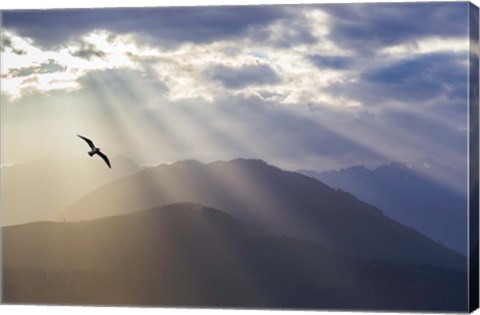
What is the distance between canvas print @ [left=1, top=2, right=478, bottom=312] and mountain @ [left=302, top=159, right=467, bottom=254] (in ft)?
0.06

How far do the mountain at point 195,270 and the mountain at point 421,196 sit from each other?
0.44m

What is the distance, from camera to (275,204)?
1731 centimetres

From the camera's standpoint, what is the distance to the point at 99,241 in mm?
17750

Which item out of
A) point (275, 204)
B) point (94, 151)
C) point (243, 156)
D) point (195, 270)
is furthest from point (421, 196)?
point (94, 151)

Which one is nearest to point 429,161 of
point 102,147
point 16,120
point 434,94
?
point 434,94

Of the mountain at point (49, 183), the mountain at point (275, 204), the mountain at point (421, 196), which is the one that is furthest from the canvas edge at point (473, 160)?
the mountain at point (49, 183)

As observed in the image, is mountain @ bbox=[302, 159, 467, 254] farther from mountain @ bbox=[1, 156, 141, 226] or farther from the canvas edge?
mountain @ bbox=[1, 156, 141, 226]

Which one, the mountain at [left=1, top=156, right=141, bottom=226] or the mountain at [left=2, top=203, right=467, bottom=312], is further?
the mountain at [left=1, top=156, right=141, bottom=226]

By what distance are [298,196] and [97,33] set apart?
120 inches

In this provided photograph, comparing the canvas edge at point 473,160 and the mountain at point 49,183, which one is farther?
the mountain at point 49,183

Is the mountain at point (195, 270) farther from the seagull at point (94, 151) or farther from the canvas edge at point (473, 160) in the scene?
the seagull at point (94, 151)

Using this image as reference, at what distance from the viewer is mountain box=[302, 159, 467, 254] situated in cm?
1678

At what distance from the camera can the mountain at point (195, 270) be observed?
16.9m

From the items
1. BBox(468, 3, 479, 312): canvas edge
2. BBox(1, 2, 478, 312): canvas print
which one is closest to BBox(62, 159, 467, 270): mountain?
BBox(1, 2, 478, 312): canvas print
